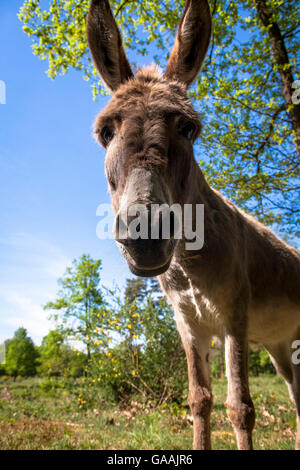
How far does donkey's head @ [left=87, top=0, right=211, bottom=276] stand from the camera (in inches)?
52.9

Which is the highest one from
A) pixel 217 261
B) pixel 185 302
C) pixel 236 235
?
pixel 236 235

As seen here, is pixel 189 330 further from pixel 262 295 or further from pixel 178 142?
pixel 178 142

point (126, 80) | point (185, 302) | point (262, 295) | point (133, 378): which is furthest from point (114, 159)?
point (133, 378)

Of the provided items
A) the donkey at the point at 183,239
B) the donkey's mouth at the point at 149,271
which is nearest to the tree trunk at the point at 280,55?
the donkey at the point at 183,239

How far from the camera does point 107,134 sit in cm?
200

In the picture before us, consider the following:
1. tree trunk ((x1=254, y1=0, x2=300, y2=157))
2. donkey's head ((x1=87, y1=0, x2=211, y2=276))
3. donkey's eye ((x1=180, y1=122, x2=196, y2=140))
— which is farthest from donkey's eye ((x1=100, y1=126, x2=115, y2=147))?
tree trunk ((x1=254, y1=0, x2=300, y2=157))

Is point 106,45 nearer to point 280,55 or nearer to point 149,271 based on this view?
point 149,271

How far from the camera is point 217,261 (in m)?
2.23

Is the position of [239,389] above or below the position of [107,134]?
below

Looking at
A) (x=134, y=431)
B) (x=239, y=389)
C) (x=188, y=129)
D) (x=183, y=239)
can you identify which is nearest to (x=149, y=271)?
(x=183, y=239)

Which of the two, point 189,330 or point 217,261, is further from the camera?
point 189,330

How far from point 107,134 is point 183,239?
1016mm

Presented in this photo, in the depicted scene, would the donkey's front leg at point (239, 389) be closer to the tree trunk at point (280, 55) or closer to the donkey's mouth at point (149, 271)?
the donkey's mouth at point (149, 271)

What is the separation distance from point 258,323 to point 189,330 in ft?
2.71
